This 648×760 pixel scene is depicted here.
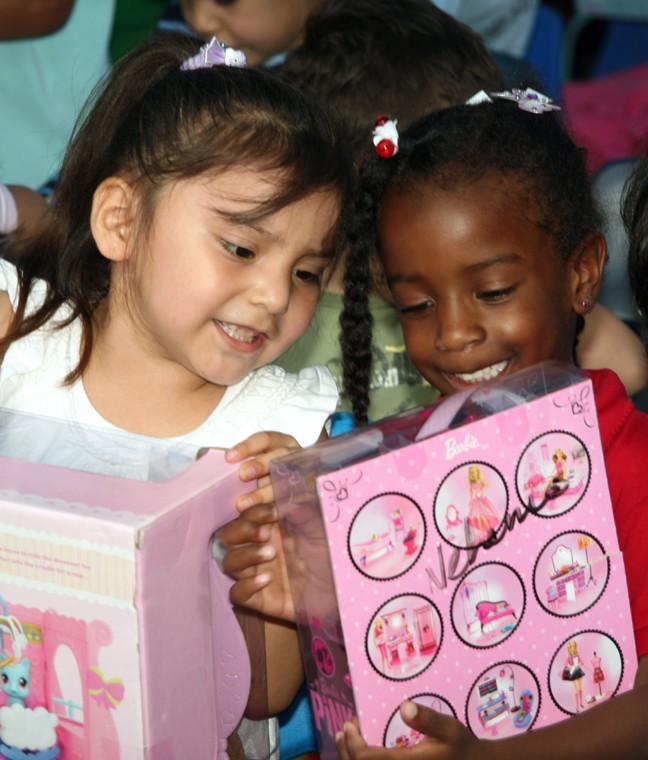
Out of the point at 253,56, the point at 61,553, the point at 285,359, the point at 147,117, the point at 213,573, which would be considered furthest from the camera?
the point at 253,56

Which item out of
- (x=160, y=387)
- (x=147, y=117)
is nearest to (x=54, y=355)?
(x=160, y=387)

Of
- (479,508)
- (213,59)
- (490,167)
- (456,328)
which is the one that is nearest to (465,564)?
(479,508)

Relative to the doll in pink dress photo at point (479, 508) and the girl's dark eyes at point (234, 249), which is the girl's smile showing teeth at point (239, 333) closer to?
the girl's dark eyes at point (234, 249)

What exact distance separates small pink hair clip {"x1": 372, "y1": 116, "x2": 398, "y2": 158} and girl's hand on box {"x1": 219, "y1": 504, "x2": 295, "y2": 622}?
51cm

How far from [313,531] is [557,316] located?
1.66 ft

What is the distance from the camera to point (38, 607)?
0.81 metres

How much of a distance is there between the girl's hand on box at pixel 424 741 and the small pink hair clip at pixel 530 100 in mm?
741

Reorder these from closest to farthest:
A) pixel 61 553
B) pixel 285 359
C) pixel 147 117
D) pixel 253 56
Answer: pixel 61 553 < pixel 147 117 < pixel 285 359 < pixel 253 56

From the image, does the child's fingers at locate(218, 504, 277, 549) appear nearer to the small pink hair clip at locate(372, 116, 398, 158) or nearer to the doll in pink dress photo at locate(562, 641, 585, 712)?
the doll in pink dress photo at locate(562, 641, 585, 712)

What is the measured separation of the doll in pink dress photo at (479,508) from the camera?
2.75 feet

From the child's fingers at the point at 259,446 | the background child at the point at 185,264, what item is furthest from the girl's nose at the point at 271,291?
the child's fingers at the point at 259,446

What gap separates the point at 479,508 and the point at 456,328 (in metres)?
0.36

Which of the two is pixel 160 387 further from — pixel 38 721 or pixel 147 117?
pixel 38 721

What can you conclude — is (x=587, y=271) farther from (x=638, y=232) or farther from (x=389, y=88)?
(x=389, y=88)
